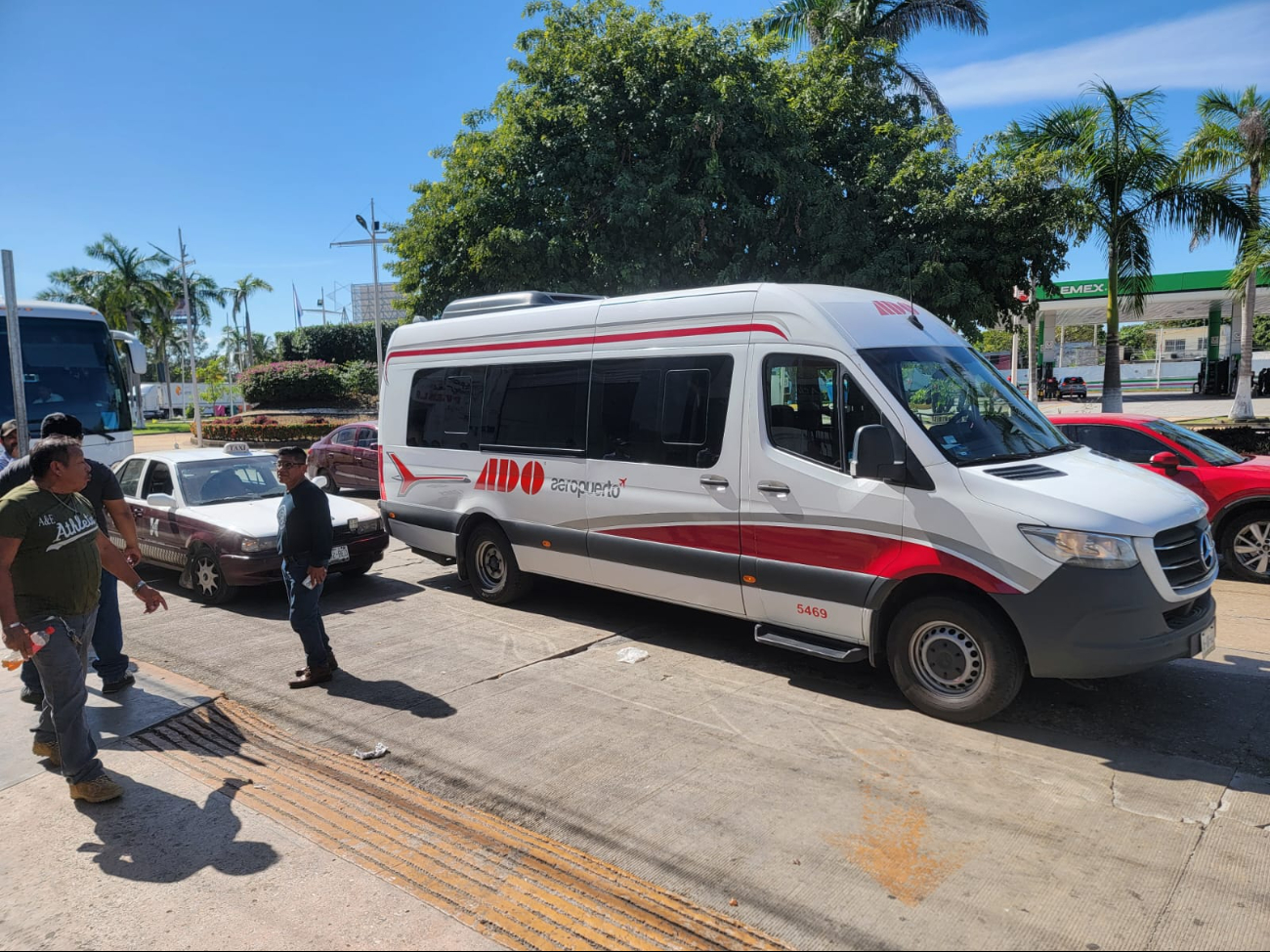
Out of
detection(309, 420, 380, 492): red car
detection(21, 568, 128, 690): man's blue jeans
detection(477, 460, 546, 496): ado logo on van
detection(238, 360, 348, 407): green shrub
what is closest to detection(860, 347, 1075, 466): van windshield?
detection(477, 460, 546, 496): ado logo on van

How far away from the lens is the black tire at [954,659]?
15.9ft

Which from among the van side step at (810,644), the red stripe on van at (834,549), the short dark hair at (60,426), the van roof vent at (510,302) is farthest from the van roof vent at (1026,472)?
the short dark hair at (60,426)

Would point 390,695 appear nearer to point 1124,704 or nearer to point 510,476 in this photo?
point 510,476

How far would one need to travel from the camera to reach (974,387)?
18.8 feet

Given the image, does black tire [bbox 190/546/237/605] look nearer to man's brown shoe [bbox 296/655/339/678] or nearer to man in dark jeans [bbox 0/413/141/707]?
man in dark jeans [bbox 0/413/141/707]

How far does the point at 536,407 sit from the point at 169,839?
176 inches

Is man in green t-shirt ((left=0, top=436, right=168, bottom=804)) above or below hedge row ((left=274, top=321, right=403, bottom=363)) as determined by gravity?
below

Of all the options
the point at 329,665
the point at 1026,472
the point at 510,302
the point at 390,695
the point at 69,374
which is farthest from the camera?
the point at 69,374

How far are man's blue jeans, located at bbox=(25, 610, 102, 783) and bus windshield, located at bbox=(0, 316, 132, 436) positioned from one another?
9.23 m

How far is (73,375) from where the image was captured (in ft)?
40.4

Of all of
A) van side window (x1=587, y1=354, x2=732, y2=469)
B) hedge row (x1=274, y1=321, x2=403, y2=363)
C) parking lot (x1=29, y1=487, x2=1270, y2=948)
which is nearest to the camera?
parking lot (x1=29, y1=487, x2=1270, y2=948)

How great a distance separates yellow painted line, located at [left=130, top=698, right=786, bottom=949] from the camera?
3270 millimetres

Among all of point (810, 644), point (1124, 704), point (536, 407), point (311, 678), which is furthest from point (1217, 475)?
point (311, 678)

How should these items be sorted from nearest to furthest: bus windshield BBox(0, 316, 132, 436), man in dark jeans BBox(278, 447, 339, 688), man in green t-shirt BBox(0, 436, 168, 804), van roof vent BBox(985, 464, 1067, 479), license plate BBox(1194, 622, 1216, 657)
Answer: man in green t-shirt BBox(0, 436, 168, 804) < license plate BBox(1194, 622, 1216, 657) < van roof vent BBox(985, 464, 1067, 479) < man in dark jeans BBox(278, 447, 339, 688) < bus windshield BBox(0, 316, 132, 436)
